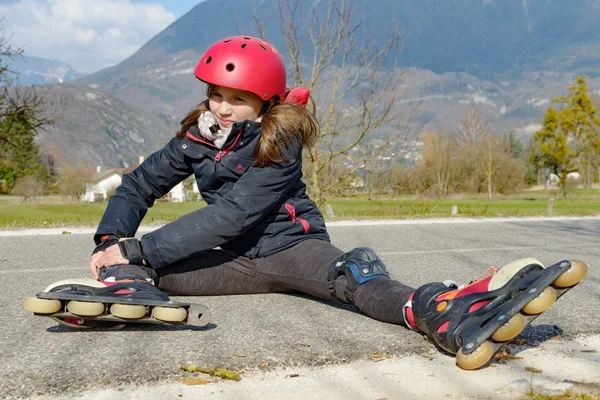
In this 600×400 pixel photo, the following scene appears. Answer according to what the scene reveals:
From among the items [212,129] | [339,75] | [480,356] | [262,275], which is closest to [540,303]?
[480,356]

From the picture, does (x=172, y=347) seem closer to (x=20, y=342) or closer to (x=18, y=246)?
(x=20, y=342)

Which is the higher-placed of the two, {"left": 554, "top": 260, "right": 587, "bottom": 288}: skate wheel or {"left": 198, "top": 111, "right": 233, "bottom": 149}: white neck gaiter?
{"left": 198, "top": 111, "right": 233, "bottom": 149}: white neck gaiter

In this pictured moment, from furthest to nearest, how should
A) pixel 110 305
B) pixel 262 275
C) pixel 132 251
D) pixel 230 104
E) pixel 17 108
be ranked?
pixel 17 108
pixel 262 275
pixel 230 104
pixel 132 251
pixel 110 305

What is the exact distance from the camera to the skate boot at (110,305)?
2.30 m

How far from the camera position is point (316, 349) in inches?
94.2

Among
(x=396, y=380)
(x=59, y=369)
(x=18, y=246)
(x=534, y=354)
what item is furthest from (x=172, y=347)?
(x=18, y=246)

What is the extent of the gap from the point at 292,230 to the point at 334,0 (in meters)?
12.1

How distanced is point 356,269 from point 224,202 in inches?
27.9

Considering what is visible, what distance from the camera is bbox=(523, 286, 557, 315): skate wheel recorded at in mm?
2064

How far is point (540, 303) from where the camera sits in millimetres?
2066

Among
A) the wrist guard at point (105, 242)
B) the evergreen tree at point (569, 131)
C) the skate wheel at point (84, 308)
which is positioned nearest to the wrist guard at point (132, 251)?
the wrist guard at point (105, 242)

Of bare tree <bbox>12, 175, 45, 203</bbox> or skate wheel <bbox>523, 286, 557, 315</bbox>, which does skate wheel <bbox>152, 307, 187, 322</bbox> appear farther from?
bare tree <bbox>12, 175, 45, 203</bbox>

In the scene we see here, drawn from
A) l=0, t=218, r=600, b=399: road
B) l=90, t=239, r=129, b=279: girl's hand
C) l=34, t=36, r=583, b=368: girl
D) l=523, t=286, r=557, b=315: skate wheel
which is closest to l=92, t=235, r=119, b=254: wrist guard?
l=34, t=36, r=583, b=368: girl

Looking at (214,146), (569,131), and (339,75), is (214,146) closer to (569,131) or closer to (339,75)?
(339,75)
